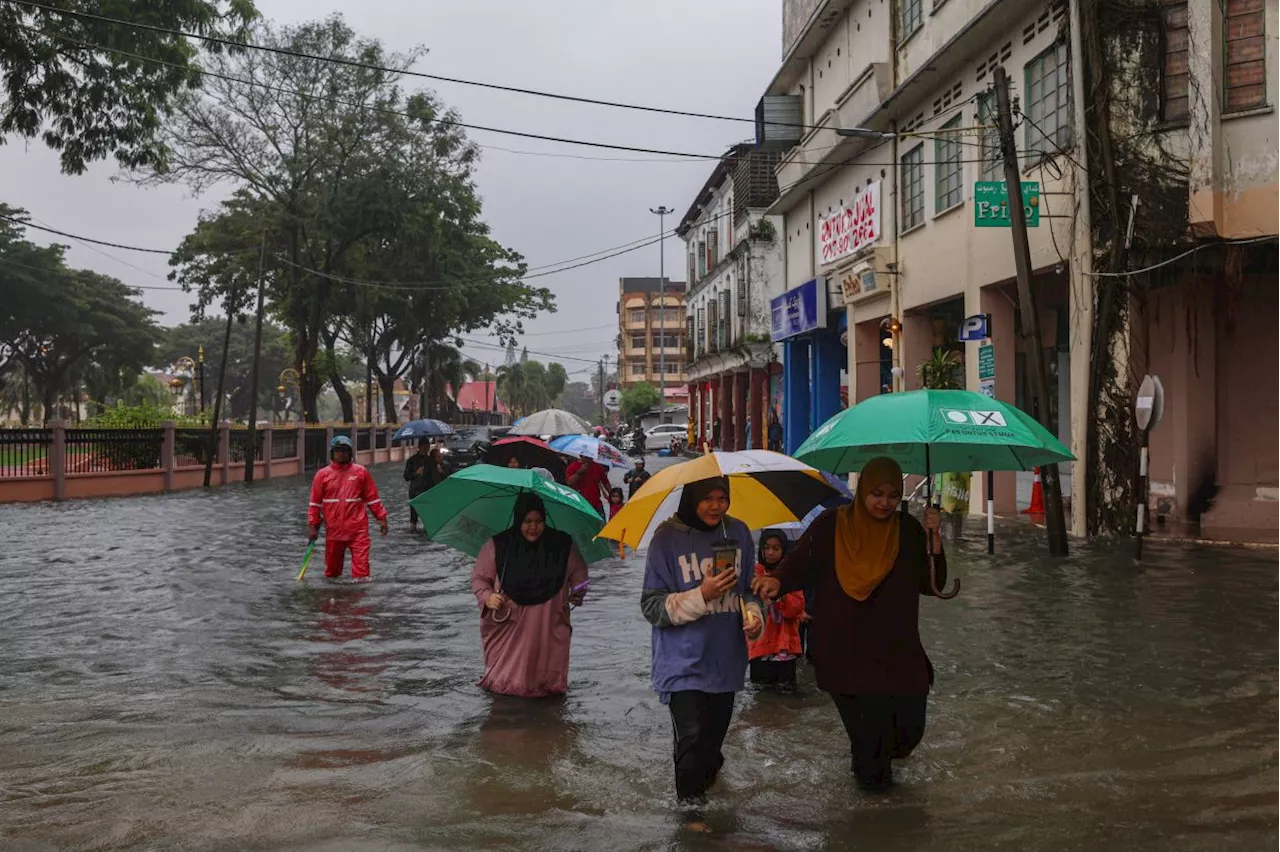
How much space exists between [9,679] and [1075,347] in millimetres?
13555

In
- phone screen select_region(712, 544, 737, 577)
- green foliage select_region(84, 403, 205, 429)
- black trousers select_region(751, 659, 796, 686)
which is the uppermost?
green foliage select_region(84, 403, 205, 429)

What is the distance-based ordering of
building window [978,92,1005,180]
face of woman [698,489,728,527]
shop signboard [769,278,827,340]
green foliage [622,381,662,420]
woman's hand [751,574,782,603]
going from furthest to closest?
1. green foliage [622,381,662,420]
2. shop signboard [769,278,827,340]
3. building window [978,92,1005,180]
4. face of woman [698,489,728,527]
5. woman's hand [751,574,782,603]

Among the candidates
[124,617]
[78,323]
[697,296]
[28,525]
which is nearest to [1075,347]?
[124,617]

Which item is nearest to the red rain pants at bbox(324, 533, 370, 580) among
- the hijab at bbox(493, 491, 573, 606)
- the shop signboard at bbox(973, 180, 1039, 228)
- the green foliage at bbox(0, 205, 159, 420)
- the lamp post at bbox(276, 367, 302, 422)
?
the hijab at bbox(493, 491, 573, 606)

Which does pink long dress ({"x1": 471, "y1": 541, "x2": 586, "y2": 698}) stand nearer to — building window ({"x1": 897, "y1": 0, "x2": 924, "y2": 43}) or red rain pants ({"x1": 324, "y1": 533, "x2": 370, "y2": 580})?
red rain pants ({"x1": 324, "y1": 533, "x2": 370, "y2": 580})

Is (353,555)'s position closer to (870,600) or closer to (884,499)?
(870,600)

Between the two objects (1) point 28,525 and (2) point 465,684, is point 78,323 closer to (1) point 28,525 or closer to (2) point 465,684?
(1) point 28,525

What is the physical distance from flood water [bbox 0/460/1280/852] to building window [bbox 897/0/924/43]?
43.9 feet

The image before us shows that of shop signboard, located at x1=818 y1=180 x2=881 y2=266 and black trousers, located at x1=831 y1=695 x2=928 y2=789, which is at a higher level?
shop signboard, located at x1=818 y1=180 x2=881 y2=266

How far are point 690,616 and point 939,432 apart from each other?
64.9 inches

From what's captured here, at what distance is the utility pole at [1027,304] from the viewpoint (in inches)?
588

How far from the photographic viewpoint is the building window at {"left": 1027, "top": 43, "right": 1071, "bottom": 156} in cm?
1769

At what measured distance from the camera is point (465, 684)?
28.4ft

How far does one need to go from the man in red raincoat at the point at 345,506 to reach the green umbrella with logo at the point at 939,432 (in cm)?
723
